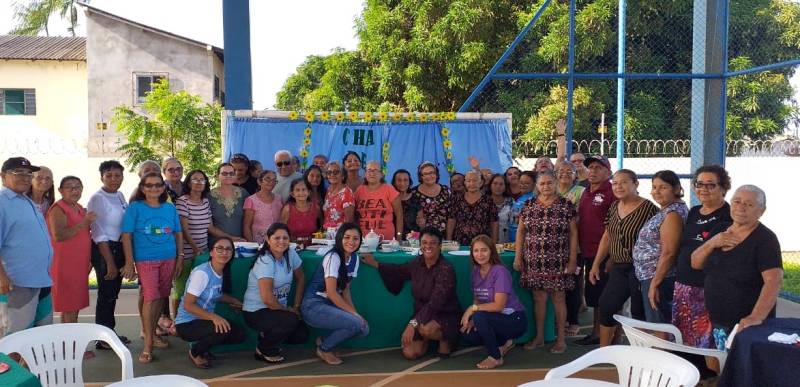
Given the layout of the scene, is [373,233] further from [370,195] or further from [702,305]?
[702,305]

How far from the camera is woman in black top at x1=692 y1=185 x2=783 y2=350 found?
3.41 m

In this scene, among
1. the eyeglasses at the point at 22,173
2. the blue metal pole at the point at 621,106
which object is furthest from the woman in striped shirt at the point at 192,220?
the blue metal pole at the point at 621,106

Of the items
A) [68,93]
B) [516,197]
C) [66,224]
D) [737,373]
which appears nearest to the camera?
[737,373]

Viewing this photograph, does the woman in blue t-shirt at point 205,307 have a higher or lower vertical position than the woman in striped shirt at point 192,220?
lower

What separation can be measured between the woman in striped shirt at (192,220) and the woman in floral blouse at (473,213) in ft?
6.98

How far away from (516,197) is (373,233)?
150cm

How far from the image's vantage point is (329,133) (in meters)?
8.52

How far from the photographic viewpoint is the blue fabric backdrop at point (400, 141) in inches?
331

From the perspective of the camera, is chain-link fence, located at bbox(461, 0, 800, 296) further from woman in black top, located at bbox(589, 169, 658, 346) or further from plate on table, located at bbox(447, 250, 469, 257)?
woman in black top, located at bbox(589, 169, 658, 346)

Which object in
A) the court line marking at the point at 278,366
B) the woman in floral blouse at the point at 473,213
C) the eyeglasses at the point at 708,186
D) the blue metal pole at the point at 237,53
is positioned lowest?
the court line marking at the point at 278,366

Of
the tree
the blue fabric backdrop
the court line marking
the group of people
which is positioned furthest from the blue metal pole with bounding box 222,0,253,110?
the court line marking

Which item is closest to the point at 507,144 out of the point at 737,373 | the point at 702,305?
the point at 702,305

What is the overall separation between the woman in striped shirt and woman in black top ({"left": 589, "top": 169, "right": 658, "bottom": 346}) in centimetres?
316

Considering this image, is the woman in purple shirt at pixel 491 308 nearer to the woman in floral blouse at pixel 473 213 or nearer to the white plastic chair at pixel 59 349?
the woman in floral blouse at pixel 473 213
